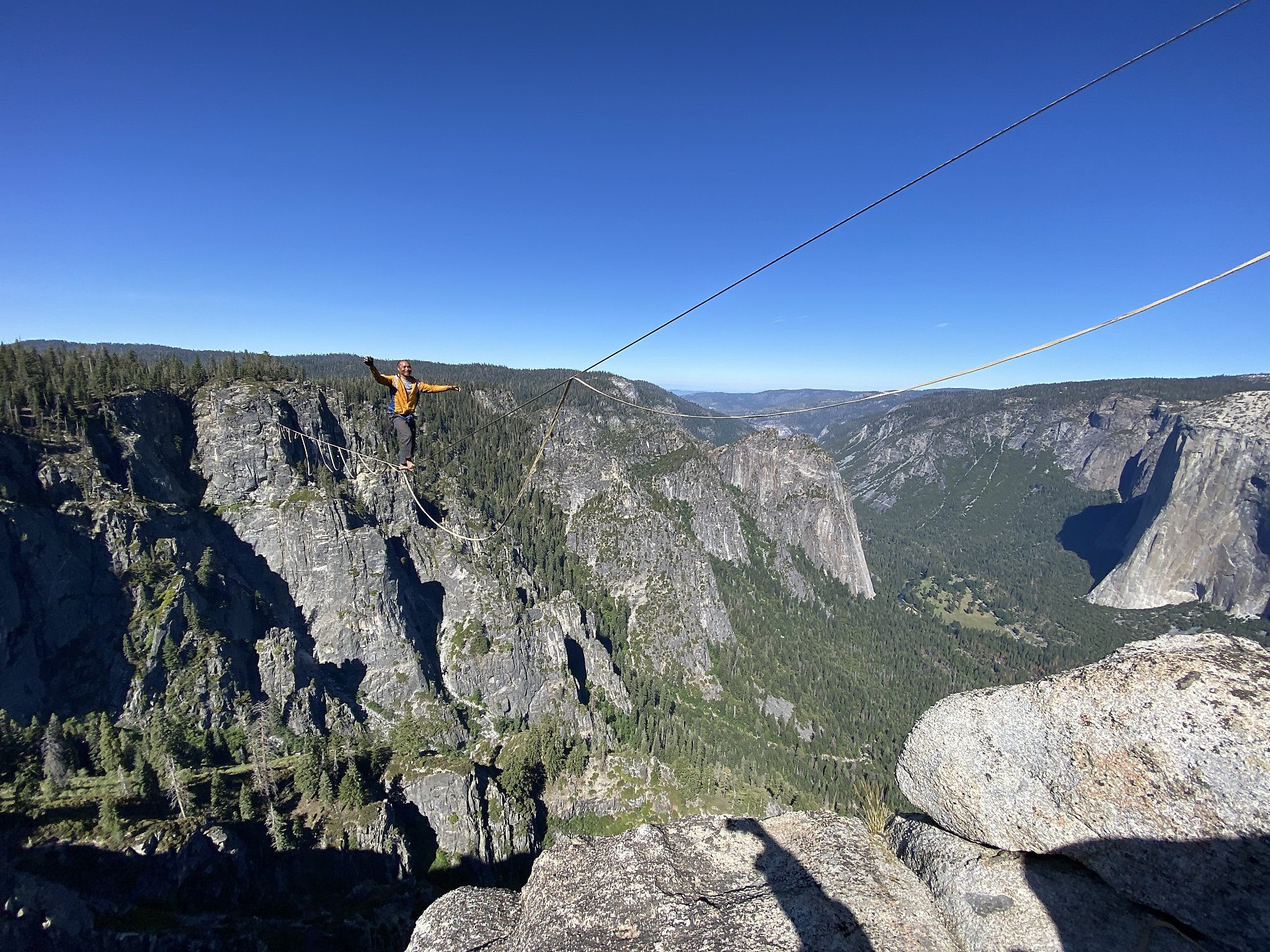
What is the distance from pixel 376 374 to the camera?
44.5ft

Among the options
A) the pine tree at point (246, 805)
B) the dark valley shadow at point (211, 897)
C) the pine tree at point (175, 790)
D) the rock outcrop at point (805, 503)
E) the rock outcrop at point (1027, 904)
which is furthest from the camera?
the rock outcrop at point (805, 503)

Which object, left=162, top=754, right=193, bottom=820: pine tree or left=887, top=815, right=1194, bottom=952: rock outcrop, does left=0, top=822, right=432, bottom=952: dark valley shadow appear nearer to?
left=162, top=754, right=193, bottom=820: pine tree

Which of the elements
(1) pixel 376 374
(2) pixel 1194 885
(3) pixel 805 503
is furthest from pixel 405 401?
(3) pixel 805 503

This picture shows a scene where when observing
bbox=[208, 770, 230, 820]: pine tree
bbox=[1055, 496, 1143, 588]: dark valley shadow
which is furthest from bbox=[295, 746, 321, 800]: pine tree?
bbox=[1055, 496, 1143, 588]: dark valley shadow

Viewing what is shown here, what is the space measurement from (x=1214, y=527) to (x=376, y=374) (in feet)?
678

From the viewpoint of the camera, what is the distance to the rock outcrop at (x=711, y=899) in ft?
22.5

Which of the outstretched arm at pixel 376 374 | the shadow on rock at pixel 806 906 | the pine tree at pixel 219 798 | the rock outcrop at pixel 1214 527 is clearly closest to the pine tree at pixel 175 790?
the pine tree at pixel 219 798

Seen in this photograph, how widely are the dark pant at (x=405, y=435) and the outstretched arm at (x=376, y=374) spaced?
1.41 meters

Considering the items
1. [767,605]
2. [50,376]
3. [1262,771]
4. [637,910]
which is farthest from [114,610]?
[767,605]

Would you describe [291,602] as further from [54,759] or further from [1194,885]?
[1194,885]

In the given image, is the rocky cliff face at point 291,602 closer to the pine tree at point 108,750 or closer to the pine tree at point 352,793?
the pine tree at point 108,750

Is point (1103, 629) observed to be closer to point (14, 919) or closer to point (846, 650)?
point (846, 650)

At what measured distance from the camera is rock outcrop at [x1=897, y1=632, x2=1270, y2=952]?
18.2 feet

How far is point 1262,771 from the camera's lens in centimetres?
555
